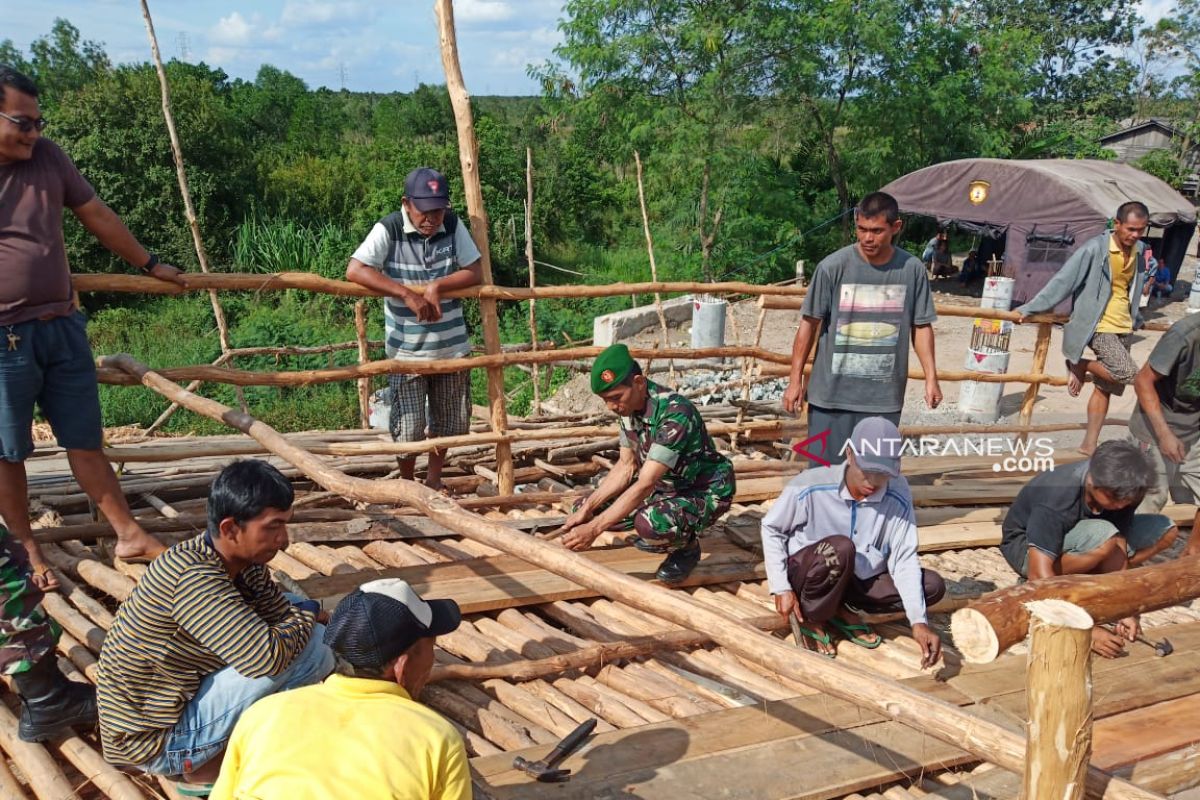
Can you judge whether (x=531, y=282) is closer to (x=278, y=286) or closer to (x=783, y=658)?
(x=278, y=286)

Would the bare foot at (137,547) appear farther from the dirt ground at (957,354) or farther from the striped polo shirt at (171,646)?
the dirt ground at (957,354)

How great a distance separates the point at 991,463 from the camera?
5.86m

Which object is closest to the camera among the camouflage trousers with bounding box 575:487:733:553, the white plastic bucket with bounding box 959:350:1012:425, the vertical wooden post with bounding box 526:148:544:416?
the camouflage trousers with bounding box 575:487:733:553

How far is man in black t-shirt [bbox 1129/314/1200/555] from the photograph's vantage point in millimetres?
3773

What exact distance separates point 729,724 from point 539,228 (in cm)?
1809

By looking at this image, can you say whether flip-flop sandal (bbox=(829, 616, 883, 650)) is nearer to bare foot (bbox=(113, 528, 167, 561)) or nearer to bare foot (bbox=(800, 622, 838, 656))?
bare foot (bbox=(800, 622, 838, 656))

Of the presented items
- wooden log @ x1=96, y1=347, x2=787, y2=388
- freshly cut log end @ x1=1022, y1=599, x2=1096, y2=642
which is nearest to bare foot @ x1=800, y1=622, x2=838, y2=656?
freshly cut log end @ x1=1022, y1=599, x2=1096, y2=642

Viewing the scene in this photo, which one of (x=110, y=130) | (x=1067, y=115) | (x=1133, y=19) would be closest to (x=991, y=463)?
(x=110, y=130)

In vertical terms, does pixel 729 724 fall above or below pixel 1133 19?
below

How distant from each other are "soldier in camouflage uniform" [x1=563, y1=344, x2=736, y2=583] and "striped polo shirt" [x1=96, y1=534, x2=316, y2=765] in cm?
130

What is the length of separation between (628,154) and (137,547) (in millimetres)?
18132

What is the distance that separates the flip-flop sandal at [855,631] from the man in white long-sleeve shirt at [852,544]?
0.36 ft

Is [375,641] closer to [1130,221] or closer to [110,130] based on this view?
[1130,221]

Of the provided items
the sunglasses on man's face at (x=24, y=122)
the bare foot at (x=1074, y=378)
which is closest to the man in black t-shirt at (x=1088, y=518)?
the bare foot at (x=1074, y=378)
